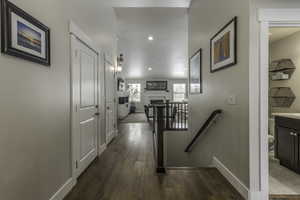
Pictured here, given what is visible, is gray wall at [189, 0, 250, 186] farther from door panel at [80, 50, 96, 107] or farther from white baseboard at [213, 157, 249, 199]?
door panel at [80, 50, 96, 107]

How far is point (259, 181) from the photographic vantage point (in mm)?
2016

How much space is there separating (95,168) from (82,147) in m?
0.45

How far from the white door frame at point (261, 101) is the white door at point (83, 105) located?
2269mm

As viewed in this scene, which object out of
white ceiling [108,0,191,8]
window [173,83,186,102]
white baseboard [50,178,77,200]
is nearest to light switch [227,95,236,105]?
white baseboard [50,178,77,200]

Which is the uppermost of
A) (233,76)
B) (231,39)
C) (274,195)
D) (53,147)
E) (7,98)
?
(231,39)

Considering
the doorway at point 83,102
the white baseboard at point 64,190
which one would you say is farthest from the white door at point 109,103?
the white baseboard at point 64,190

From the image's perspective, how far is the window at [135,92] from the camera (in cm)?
1400

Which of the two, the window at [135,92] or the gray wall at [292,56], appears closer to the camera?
the gray wall at [292,56]

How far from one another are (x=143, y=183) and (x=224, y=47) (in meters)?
2.23

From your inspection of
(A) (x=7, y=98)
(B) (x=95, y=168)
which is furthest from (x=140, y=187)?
(A) (x=7, y=98)

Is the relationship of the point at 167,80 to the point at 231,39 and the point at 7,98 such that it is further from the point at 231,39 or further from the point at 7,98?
the point at 7,98

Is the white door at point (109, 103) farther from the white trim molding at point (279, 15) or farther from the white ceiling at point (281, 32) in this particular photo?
the white ceiling at point (281, 32)

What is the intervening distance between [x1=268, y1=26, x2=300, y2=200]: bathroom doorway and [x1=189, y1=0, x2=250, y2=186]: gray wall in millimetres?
673

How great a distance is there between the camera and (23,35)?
5.09ft
